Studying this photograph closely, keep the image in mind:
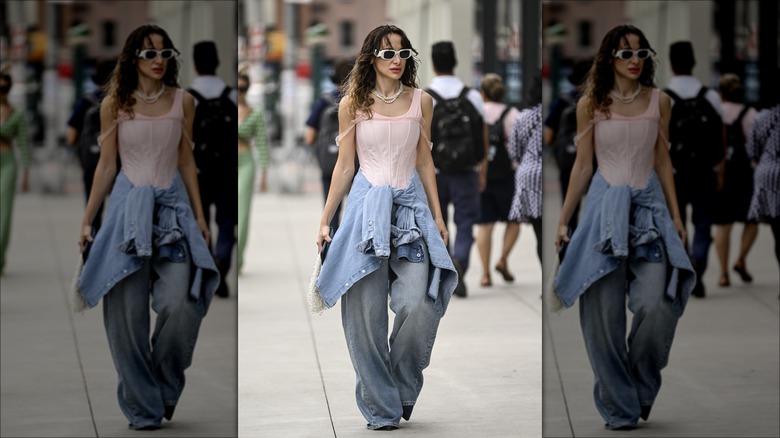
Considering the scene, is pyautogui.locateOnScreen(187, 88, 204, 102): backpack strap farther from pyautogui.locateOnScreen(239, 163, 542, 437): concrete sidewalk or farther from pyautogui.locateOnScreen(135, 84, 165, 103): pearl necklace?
pyautogui.locateOnScreen(239, 163, 542, 437): concrete sidewalk

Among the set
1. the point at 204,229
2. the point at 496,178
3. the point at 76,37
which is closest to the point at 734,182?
the point at 204,229

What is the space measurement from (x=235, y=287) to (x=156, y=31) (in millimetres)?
1069

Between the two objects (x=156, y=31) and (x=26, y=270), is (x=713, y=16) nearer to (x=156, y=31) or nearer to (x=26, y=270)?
(x=156, y=31)

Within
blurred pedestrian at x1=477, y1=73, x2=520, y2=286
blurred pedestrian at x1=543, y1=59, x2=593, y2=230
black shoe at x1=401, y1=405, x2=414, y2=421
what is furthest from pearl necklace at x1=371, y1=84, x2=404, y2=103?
blurred pedestrian at x1=477, y1=73, x2=520, y2=286

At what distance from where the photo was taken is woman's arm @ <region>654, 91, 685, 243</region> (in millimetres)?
6066

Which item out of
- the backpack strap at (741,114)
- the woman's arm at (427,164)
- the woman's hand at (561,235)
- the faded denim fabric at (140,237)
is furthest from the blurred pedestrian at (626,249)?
the faded denim fabric at (140,237)

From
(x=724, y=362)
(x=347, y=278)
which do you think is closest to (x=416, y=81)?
(x=347, y=278)

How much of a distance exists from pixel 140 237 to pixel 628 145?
2038mm

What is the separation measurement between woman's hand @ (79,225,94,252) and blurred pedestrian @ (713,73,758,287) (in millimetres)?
2653

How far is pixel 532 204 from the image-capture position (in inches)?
422

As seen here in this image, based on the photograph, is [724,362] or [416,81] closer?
[724,362]

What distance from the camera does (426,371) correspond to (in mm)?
8242

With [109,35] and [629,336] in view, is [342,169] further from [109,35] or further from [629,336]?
[629,336]

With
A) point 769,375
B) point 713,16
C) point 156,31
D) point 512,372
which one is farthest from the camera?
point 512,372
